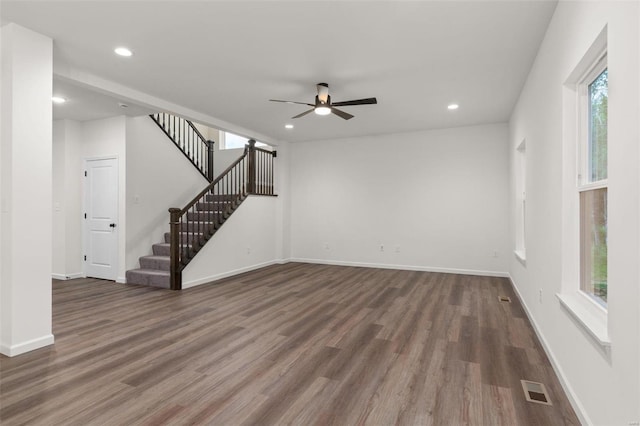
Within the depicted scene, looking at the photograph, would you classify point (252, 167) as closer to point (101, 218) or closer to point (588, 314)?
point (101, 218)

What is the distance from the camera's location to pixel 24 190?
118 inches

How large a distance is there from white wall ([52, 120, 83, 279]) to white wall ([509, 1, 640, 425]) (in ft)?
23.6

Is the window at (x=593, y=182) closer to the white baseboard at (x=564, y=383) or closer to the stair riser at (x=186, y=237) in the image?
the white baseboard at (x=564, y=383)

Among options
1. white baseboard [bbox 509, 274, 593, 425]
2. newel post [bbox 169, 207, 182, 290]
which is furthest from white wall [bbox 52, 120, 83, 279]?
white baseboard [bbox 509, 274, 593, 425]

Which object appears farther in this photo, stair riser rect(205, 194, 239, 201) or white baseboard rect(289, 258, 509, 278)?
stair riser rect(205, 194, 239, 201)

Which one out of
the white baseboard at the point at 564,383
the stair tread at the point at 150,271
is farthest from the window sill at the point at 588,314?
the stair tread at the point at 150,271

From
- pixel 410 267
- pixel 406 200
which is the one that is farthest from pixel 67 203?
pixel 410 267

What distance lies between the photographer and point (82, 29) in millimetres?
3008

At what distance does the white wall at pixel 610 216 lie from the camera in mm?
1375

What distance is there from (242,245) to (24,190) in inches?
156

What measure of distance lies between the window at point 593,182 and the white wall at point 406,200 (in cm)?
425

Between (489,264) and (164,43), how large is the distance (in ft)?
20.3

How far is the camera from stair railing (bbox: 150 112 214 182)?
6711 millimetres

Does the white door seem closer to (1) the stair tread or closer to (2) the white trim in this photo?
(1) the stair tread
